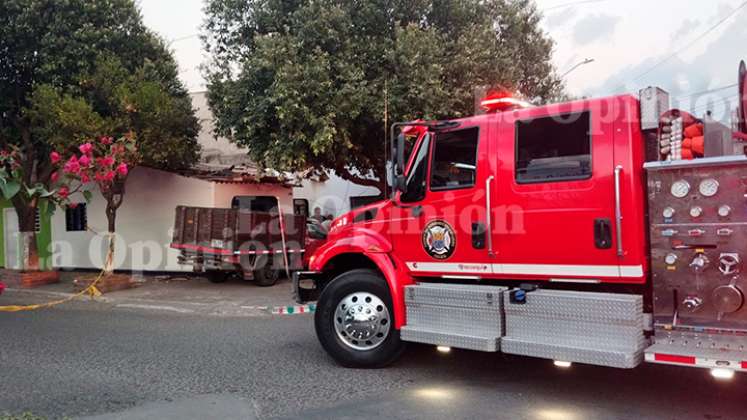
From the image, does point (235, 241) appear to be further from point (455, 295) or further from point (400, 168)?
point (455, 295)

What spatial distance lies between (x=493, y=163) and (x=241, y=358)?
11.7ft

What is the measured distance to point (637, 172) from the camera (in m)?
4.72

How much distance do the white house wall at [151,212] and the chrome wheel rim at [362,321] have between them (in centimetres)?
997

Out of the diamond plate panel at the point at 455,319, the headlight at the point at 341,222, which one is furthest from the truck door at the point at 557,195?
the headlight at the point at 341,222

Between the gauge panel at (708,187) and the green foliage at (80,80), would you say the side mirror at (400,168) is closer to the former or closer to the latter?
the gauge panel at (708,187)

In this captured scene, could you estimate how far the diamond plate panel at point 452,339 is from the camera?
16.7ft

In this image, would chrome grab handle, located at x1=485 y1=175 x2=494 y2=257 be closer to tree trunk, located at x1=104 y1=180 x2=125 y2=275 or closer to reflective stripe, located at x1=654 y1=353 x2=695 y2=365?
reflective stripe, located at x1=654 y1=353 x2=695 y2=365

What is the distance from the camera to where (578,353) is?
183 inches

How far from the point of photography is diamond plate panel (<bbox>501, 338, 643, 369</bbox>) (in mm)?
4422

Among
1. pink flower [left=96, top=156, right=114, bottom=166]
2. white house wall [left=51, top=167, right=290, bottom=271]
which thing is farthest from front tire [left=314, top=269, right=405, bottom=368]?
white house wall [left=51, top=167, right=290, bottom=271]

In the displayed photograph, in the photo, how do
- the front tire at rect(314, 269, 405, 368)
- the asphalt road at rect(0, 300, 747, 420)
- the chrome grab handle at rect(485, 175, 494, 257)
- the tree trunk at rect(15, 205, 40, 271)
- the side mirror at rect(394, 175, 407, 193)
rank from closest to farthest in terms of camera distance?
1. the asphalt road at rect(0, 300, 747, 420)
2. the chrome grab handle at rect(485, 175, 494, 257)
3. the side mirror at rect(394, 175, 407, 193)
4. the front tire at rect(314, 269, 405, 368)
5. the tree trunk at rect(15, 205, 40, 271)

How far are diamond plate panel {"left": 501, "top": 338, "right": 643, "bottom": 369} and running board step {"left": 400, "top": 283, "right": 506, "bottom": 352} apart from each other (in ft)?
0.64

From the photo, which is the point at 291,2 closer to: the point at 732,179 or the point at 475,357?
the point at 475,357

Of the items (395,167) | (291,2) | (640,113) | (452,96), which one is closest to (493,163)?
(395,167)
